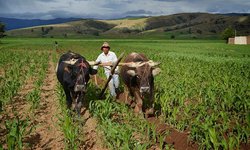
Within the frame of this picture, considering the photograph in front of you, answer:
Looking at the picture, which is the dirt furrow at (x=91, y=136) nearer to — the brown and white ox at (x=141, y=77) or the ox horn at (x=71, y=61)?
the brown and white ox at (x=141, y=77)

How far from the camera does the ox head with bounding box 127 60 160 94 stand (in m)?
8.97

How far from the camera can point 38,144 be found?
7918mm

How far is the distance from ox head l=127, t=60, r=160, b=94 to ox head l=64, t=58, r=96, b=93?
4.60 ft

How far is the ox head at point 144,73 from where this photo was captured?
897 centimetres

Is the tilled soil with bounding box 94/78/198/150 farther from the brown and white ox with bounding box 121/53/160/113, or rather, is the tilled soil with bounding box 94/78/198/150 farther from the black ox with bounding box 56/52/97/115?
the black ox with bounding box 56/52/97/115

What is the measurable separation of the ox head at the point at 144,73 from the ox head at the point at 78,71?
4.60ft

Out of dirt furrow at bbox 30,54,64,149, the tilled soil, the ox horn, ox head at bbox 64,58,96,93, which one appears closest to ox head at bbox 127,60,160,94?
the tilled soil

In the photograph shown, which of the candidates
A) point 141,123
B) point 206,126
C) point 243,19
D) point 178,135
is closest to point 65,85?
point 141,123

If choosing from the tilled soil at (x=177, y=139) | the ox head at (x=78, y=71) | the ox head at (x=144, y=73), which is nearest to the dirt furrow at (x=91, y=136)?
the ox head at (x=78, y=71)

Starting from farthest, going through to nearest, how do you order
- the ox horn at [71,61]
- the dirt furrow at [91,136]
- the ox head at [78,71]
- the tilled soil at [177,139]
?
the ox horn at [71,61]
the ox head at [78,71]
the dirt furrow at [91,136]
the tilled soil at [177,139]

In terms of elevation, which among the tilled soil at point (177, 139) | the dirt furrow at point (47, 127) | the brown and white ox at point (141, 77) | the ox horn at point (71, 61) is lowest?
the dirt furrow at point (47, 127)

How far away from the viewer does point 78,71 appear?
9352 mm

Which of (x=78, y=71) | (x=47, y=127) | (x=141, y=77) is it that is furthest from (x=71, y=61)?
(x=141, y=77)

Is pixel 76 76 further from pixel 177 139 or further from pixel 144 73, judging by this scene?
pixel 177 139
